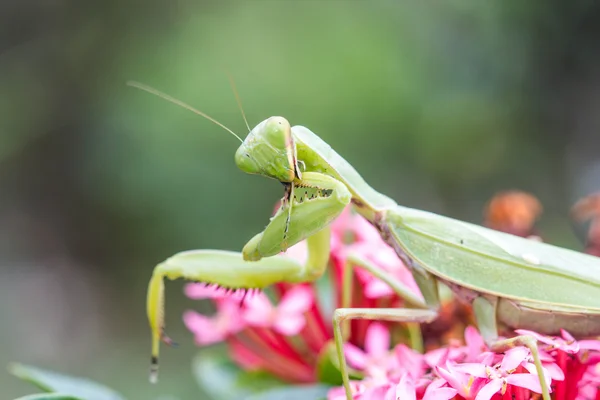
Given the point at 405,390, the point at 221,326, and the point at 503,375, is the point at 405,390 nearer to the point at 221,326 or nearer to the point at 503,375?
the point at 503,375

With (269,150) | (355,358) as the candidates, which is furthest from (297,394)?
(269,150)

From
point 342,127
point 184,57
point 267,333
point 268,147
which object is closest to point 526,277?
point 268,147

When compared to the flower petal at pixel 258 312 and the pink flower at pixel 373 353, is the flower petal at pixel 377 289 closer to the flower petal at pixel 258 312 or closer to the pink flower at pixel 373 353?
the pink flower at pixel 373 353

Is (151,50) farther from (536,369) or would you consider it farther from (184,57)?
(536,369)

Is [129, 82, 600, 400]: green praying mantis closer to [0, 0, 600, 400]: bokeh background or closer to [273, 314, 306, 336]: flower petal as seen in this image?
[273, 314, 306, 336]: flower petal

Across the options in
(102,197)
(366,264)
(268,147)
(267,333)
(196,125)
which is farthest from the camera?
(102,197)

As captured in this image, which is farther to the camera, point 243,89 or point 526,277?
point 243,89

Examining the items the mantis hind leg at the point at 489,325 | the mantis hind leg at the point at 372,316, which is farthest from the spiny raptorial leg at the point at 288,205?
the mantis hind leg at the point at 489,325
